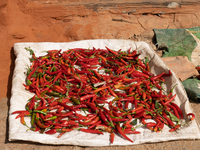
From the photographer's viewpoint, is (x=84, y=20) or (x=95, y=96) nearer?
(x=95, y=96)

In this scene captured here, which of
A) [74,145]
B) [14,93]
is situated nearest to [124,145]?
[74,145]

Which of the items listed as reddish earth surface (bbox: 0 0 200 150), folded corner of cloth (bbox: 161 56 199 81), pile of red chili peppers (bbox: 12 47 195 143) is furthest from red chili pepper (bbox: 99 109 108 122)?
reddish earth surface (bbox: 0 0 200 150)

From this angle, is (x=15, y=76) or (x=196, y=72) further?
(x=196, y=72)

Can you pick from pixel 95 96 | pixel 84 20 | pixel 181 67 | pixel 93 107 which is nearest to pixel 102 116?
pixel 93 107

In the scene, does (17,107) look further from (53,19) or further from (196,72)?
(196,72)

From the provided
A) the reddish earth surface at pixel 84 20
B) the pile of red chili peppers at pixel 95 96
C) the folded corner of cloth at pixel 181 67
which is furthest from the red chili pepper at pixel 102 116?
the reddish earth surface at pixel 84 20

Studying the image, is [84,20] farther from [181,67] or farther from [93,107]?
[93,107]
